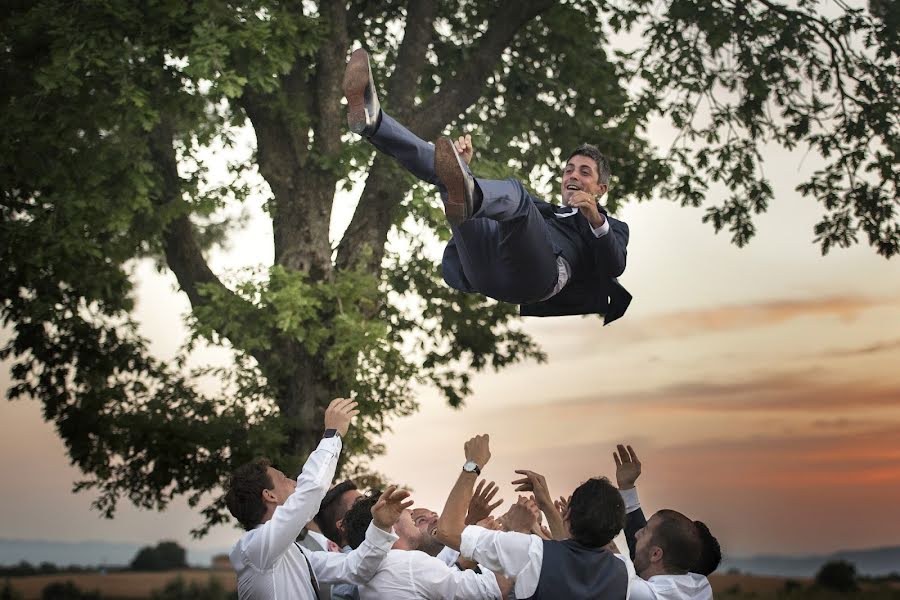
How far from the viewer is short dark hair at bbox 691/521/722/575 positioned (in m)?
4.20

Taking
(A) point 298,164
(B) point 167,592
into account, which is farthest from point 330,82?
(B) point 167,592

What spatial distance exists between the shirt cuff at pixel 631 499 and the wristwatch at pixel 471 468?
92cm

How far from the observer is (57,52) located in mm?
9094

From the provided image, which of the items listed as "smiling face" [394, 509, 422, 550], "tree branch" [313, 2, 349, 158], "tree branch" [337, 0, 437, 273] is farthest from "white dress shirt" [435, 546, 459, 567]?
"tree branch" [313, 2, 349, 158]

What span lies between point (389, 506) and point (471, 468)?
0.31 meters

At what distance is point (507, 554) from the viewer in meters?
3.75

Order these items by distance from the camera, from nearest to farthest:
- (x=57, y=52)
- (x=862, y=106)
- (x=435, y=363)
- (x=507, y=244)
→ 1. (x=507, y=244)
2. (x=57, y=52)
3. (x=862, y=106)
4. (x=435, y=363)

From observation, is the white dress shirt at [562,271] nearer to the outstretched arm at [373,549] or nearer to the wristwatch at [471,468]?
the wristwatch at [471,468]

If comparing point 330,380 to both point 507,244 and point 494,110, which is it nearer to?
point 494,110

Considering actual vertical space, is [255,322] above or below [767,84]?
below

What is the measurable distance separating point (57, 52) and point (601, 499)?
697 cm

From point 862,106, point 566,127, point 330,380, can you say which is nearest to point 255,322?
point 330,380

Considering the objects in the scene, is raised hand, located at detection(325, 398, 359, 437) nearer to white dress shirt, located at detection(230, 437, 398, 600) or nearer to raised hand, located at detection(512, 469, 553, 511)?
white dress shirt, located at detection(230, 437, 398, 600)

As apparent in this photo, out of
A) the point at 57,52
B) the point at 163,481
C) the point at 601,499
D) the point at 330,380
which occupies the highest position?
the point at 57,52
